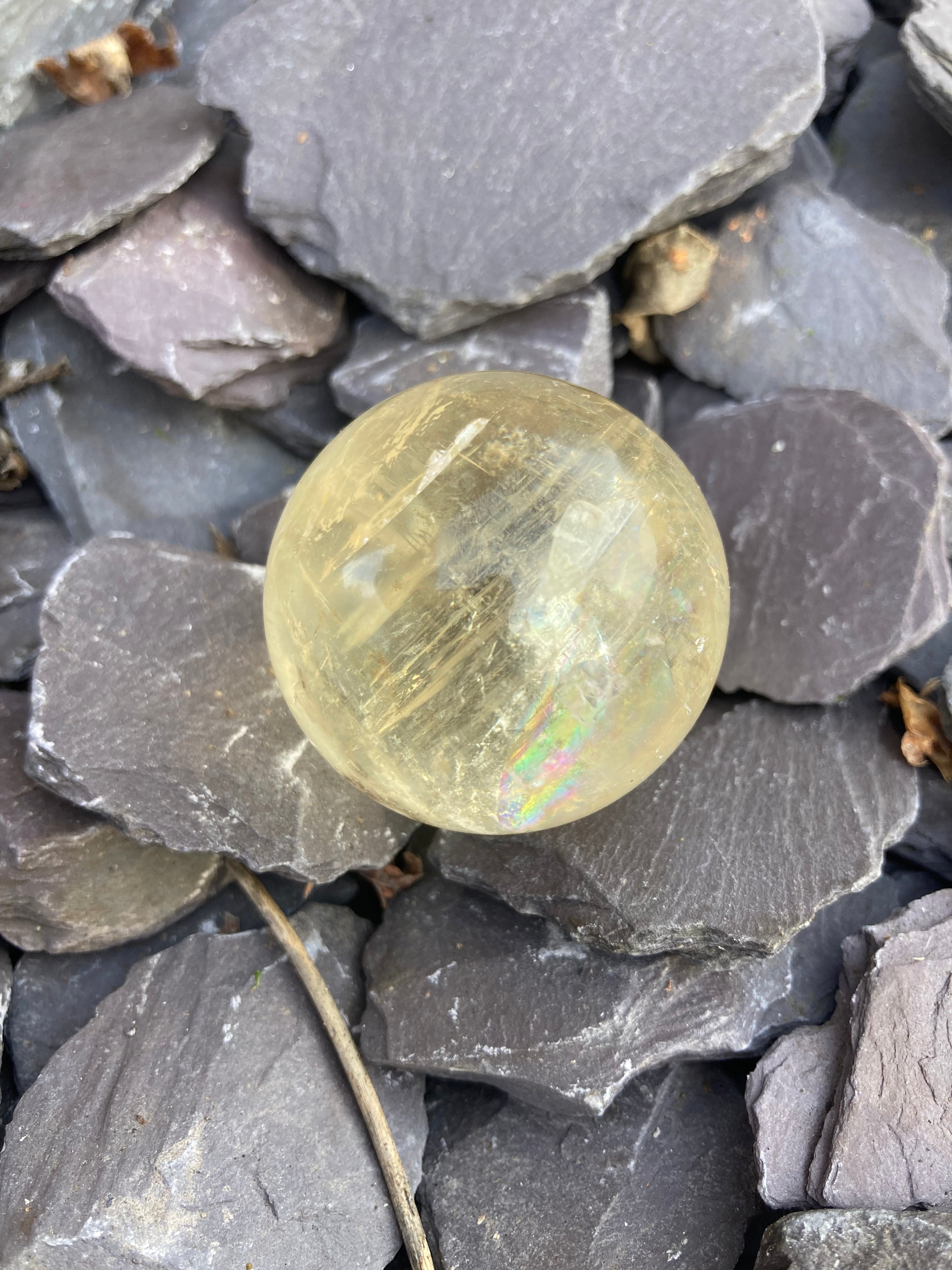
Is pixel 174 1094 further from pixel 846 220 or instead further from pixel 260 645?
pixel 846 220

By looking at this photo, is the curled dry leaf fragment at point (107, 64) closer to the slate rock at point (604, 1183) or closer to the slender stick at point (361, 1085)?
the slender stick at point (361, 1085)

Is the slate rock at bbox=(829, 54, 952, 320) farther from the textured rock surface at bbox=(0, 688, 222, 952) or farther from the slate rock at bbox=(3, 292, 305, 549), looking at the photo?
the textured rock surface at bbox=(0, 688, 222, 952)

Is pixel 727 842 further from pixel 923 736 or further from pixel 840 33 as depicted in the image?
pixel 840 33

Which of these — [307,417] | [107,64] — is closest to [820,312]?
[307,417]

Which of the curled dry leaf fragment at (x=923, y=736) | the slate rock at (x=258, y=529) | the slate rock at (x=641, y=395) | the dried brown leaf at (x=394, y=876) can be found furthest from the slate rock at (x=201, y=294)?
the curled dry leaf fragment at (x=923, y=736)

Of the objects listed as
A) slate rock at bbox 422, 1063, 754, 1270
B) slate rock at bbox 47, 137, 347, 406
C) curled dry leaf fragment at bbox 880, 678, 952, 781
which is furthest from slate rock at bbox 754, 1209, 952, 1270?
slate rock at bbox 47, 137, 347, 406

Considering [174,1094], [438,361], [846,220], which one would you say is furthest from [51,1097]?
[846,220]
